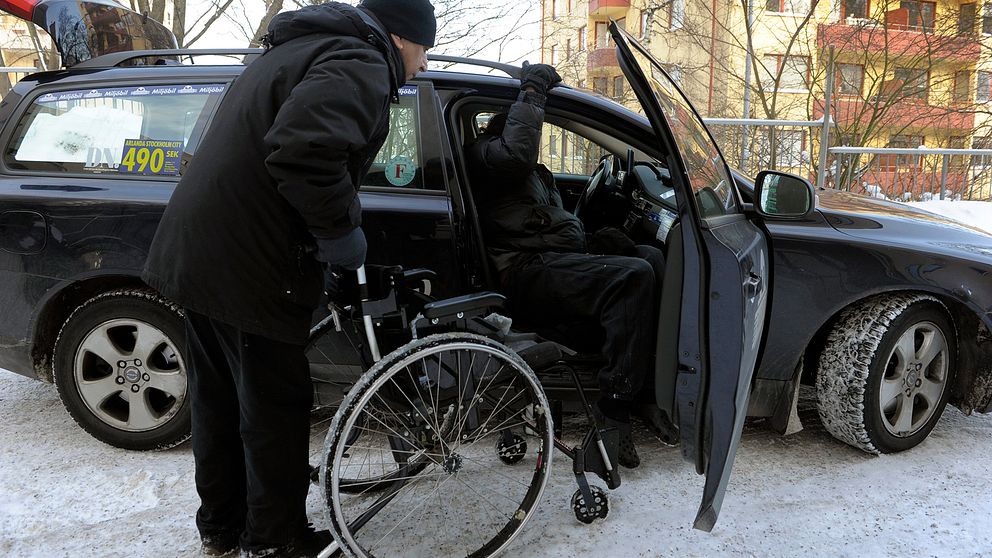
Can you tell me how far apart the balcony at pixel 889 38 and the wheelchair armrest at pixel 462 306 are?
9.62m

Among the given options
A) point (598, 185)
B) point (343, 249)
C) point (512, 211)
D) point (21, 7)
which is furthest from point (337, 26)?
point (21, 7)

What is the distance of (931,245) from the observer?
3029 millimetres

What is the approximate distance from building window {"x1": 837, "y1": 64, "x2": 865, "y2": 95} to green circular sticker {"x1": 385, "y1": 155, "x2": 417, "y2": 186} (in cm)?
939

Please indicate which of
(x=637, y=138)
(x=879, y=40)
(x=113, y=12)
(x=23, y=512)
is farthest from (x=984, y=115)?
(x=23, y=512)

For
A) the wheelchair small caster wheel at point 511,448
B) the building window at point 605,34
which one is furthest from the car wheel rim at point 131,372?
the building window at point 605,34

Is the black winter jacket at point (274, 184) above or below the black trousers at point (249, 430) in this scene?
above

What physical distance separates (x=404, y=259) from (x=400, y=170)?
383 mm

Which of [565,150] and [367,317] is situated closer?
[367,317]

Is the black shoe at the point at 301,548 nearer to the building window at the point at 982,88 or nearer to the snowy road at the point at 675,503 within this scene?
the snowy road at the point at 675,503

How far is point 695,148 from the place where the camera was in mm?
2516

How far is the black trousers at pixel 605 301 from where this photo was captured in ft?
8.64

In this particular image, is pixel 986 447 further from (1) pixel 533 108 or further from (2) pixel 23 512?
(2) pixel 23 512

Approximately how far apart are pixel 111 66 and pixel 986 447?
14.5ft

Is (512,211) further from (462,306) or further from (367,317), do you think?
(367,317)
